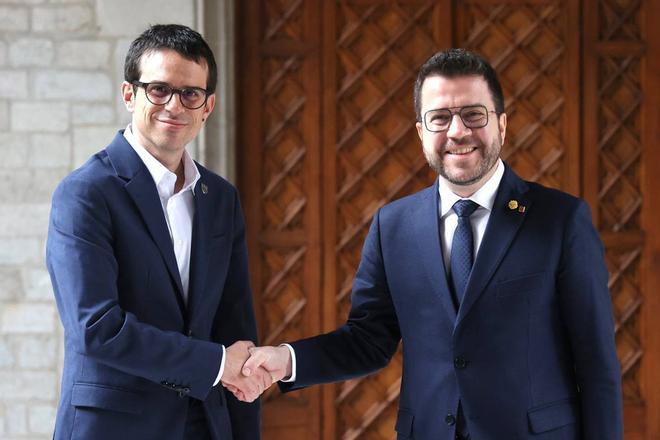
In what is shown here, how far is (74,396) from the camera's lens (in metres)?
2.13

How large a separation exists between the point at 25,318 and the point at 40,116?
1002 mm

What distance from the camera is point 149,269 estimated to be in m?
2.16

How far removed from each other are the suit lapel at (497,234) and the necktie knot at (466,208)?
0.17ft

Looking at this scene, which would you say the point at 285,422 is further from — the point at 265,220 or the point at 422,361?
the point at 422,361

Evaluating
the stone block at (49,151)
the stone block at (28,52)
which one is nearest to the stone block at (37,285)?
the stone block at (49,151)

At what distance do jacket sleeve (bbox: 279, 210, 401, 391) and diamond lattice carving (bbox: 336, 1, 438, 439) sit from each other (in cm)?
209

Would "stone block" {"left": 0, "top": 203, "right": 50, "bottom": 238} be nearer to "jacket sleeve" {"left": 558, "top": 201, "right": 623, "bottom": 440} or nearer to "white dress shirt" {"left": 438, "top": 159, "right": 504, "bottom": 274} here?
"white dress shirt" {"left": 438, "top": 159, "right": 504, "bottom": 274}

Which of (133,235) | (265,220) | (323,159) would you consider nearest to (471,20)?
(323,159)

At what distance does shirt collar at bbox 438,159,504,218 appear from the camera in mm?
2242

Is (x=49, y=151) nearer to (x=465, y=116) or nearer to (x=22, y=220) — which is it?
(x=22, y=220)

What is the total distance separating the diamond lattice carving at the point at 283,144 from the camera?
465 cm

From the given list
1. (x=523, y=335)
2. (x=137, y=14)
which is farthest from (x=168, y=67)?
(x=137, y=14)

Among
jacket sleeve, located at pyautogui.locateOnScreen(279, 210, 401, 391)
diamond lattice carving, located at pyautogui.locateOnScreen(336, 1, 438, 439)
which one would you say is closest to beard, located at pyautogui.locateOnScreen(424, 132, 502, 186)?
jacket sleeve, located at pyautogui.locateOnScreen(279, 210, 401, 391)

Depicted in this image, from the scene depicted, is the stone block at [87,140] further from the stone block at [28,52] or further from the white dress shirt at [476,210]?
the white dress shirt at [476,210]
